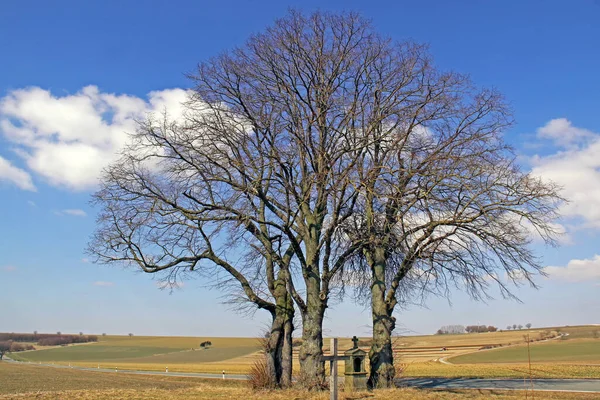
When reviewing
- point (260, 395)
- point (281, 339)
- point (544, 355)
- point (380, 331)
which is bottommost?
point (544, 355)

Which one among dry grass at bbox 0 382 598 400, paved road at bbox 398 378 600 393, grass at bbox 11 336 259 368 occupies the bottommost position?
grass at bbox 11 336 259 368

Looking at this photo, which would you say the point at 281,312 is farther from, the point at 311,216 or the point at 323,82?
the point at 323,82

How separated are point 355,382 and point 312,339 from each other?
77.0 inches

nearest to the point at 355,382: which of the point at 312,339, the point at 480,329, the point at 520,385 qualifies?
the point at 312,339

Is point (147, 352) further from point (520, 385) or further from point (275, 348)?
point (520, 385)

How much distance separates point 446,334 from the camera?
112 metres

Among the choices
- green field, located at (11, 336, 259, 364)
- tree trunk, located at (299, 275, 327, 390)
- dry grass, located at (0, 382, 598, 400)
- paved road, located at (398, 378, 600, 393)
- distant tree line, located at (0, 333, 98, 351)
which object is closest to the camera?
dry grass, located at (0, 382, 598, 400)

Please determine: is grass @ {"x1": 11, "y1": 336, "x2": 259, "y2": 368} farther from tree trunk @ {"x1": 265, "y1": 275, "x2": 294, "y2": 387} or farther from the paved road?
tree trunk @ {"x1": 265, "y1": 275, "x2": 294, "y2": 387}

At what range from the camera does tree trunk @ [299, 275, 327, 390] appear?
17.1 metres

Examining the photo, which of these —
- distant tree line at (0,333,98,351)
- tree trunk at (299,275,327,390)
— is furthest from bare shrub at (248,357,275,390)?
distant tree line at (0,333,98,351)

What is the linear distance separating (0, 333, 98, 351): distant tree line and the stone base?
14946cm

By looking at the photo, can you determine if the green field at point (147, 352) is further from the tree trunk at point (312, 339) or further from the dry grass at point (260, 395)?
the tree trunk at point (312, 339)

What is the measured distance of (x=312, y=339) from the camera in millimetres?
17641

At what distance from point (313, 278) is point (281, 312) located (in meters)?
2.84
